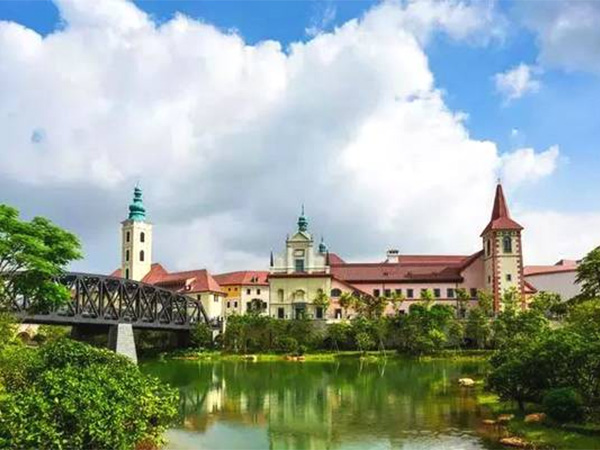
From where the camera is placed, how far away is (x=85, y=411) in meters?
15.1

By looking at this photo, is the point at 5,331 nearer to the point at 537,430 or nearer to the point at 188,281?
the point at 537,430

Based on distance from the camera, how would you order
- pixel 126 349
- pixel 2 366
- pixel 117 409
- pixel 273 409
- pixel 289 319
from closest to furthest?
pixel 117 409
pixel 2 366
pixel 273 409
pixel 126 349
pixel 289 319

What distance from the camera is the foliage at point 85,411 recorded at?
47.9ft

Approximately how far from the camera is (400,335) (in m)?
66.4

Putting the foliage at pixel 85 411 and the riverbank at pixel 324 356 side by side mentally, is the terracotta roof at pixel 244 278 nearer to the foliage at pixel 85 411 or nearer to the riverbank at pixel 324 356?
the riverbank at pixel 324 356

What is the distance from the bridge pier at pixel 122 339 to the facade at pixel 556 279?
5482 cm

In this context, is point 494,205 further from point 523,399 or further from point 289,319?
point 523,399

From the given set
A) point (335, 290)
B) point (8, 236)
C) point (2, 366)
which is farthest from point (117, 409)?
point (335, 290)

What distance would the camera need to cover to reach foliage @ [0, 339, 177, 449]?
1459cm

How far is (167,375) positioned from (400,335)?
26814mm

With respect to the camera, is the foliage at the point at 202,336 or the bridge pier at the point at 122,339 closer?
the bridge pier at the point at 122,339

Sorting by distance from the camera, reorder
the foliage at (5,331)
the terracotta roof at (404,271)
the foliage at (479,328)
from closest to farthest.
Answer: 1. the foliage at (5,331)
2. the foliage at (479,328)
3. the terracotta roof at (404,271)

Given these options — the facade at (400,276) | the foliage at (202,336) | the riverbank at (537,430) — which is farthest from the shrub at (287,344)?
the riverbank at (537,430)

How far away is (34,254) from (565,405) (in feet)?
94.2
